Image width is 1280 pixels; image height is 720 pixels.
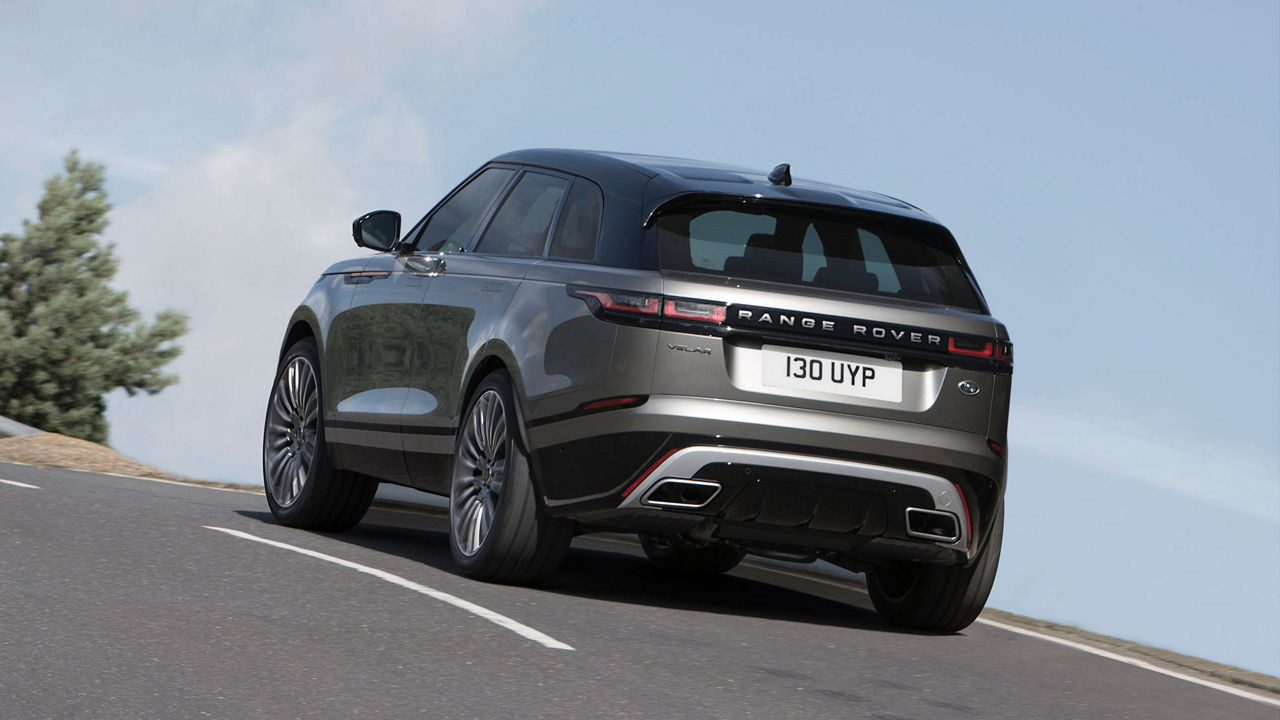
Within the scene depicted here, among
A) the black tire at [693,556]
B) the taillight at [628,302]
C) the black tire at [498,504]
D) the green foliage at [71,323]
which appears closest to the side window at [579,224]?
the taillight at [628,302]

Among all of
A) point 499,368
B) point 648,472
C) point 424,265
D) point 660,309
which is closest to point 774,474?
point 648,472

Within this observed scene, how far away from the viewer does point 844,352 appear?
7.21m

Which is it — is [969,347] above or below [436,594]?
above

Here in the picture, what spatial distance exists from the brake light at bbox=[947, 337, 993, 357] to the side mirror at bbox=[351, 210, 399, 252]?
320 centimetres

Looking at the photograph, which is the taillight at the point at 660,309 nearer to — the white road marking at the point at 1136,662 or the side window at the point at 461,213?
the side window at the point at 461,213

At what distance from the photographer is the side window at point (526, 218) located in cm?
816

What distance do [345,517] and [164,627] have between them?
3478mm

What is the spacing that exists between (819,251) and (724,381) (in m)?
0.82

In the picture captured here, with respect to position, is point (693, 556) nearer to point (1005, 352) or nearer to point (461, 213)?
point (461, 213)

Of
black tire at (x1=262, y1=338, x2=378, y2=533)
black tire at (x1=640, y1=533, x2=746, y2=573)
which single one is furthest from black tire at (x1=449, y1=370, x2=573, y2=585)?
black tire at (x1=640, y1=533, x2=746, y2=573)

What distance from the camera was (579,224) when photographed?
7863mm

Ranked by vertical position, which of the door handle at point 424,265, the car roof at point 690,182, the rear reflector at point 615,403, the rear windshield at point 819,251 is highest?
the car roof at point 690,182

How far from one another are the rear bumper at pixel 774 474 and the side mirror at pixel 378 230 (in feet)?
7.01

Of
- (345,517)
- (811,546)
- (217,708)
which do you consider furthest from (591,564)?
(217,708)
